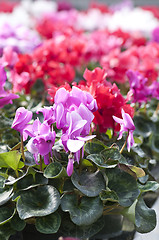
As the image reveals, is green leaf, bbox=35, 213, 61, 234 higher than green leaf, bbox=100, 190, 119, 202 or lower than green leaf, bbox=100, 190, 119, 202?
lower

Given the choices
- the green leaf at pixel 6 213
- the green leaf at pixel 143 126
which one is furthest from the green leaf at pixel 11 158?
the green leaf at pixel 143 126

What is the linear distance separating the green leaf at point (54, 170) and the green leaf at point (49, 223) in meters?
0.11

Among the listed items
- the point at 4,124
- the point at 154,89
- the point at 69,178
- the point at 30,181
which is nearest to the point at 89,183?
the point at 69,178

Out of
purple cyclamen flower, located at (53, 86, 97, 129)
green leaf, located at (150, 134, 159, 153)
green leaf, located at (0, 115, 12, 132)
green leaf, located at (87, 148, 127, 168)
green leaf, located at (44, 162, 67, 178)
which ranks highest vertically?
purple cyclamen flower, located at (53, 86, 97, 129)

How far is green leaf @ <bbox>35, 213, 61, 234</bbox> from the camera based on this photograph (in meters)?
1.04

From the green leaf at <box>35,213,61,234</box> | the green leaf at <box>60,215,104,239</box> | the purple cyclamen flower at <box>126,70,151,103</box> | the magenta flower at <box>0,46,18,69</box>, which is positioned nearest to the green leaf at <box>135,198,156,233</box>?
the green leaf at <box>60,215,104,239</box>

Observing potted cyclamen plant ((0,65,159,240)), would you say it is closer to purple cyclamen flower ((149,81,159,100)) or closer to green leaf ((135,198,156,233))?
green leaf ((135,198,156,233))

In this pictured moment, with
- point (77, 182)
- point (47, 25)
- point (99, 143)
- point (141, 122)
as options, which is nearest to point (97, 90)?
point (99, 143)

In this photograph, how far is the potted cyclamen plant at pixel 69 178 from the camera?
1045 millimetres

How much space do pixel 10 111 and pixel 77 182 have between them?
71 centimetres

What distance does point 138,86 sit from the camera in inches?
59.7

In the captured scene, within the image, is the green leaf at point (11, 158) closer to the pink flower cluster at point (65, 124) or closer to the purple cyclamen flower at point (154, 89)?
the pink flower cluster at point (65, 124)

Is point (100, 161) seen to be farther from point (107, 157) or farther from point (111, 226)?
point (111, 226)

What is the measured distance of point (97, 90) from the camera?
1183mm
